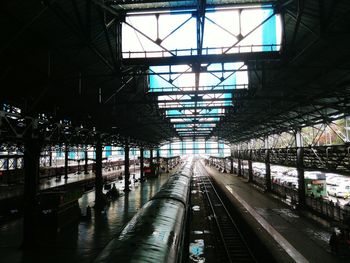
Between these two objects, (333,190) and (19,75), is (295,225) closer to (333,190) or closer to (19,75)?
(19,75)

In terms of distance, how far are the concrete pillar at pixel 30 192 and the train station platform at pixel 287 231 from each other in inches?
429

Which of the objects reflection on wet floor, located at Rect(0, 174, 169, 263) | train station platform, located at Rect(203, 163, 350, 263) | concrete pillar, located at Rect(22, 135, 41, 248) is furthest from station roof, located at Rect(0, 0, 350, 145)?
train station platform, located at Rect(203, 163, 350, 263)

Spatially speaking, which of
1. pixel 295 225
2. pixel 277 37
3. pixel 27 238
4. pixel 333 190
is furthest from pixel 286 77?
pixel 333 190

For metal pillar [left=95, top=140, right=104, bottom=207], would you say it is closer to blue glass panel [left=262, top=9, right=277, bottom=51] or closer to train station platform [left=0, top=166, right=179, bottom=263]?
train station platform [left=0, top=166, right=179, bottom=263]

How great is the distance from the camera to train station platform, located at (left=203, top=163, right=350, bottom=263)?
40.5ft

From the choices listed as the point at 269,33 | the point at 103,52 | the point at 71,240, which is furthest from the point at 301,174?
the point at 103,52

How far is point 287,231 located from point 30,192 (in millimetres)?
13380

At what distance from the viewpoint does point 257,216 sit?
19844mm

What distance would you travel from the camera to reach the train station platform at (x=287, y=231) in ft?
40.5

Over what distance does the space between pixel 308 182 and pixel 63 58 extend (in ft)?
82.8

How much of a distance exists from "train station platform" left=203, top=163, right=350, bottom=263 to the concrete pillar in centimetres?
1090

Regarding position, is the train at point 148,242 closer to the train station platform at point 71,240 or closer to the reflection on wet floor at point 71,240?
the train station platform at point 71,240

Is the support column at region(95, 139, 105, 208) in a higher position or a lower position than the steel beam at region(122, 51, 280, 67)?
lower

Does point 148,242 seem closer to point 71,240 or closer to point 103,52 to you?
point 103,52
